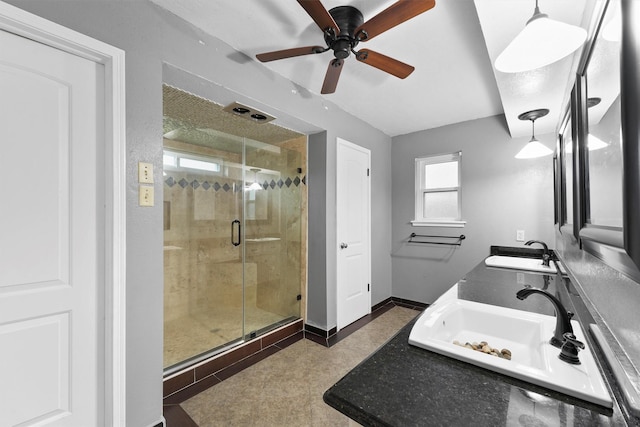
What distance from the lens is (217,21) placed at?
1.70m

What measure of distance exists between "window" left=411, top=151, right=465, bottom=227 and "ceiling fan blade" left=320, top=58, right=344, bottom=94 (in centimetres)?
219

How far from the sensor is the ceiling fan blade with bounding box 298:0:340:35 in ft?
4.08

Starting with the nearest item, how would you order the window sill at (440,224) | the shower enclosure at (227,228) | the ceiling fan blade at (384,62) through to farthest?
1. the ceiling fan blade at (384,62)
2. the shower enclosure at (227,228)
3. the window sill at (440,224)

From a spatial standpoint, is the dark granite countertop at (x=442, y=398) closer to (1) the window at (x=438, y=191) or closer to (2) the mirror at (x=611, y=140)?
(2) the mirror at (x=611, y=140)

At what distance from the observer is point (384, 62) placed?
5.57 feet

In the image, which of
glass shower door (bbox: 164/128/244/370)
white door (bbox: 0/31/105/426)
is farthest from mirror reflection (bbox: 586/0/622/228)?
glass shower door (bbox: 164/128/244/370)

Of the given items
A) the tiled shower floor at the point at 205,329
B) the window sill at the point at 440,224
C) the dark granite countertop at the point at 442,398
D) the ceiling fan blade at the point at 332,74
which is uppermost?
the ceiling fan blade at the point at 332,74

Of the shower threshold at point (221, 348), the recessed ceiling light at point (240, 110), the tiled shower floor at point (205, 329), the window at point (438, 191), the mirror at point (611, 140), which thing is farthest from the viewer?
the window at point (438, 191)

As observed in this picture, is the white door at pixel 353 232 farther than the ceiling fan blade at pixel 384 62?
Yes

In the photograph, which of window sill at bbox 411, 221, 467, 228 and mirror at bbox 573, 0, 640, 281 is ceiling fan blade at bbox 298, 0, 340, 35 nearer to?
mirror at bbox 573, 0, 640, 281

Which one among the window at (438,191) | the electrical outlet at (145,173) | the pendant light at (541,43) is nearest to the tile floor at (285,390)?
the electrical outlet at (145,173)

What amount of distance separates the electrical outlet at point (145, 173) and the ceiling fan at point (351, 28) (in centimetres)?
95

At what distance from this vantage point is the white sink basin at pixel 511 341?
68 centimetres

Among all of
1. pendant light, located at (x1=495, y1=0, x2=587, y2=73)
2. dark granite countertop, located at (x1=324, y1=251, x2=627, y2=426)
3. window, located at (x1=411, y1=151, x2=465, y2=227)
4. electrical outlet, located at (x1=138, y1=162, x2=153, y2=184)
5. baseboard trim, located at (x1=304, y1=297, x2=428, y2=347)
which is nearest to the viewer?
dark granite countertop, located at (x1=324, y1=251, x2=627, y2=426)
